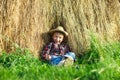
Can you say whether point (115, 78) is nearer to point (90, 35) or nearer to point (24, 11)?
point (90, 35)

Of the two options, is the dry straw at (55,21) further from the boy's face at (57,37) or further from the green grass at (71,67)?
the green grass at (71,67)

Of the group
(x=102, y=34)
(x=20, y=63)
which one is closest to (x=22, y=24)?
(x=20, y=63)

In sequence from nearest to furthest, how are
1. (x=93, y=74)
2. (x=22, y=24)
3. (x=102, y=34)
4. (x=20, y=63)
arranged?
(x=93, y=74), (x=20, y=63), (x=22, y=24), (x=102, y=34)

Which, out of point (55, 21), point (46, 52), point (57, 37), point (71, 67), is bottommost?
point (71, 67)

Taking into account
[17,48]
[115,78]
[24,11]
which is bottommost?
[115,78]

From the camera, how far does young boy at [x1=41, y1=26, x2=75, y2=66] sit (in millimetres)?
7629

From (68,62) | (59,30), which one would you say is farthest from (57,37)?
(68,62)

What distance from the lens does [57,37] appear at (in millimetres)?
7895

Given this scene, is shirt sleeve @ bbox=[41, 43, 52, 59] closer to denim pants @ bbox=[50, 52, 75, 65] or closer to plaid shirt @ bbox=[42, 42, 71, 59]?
plaid shirt @ bbox=[42, 42, 71, 59]

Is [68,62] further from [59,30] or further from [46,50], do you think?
[59,30]

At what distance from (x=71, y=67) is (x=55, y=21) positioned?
5.26 feet

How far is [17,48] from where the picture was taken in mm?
7293

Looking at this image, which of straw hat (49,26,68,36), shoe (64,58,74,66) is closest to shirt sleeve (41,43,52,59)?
straw hat (49,26,68,36)

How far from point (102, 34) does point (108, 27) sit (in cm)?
21
